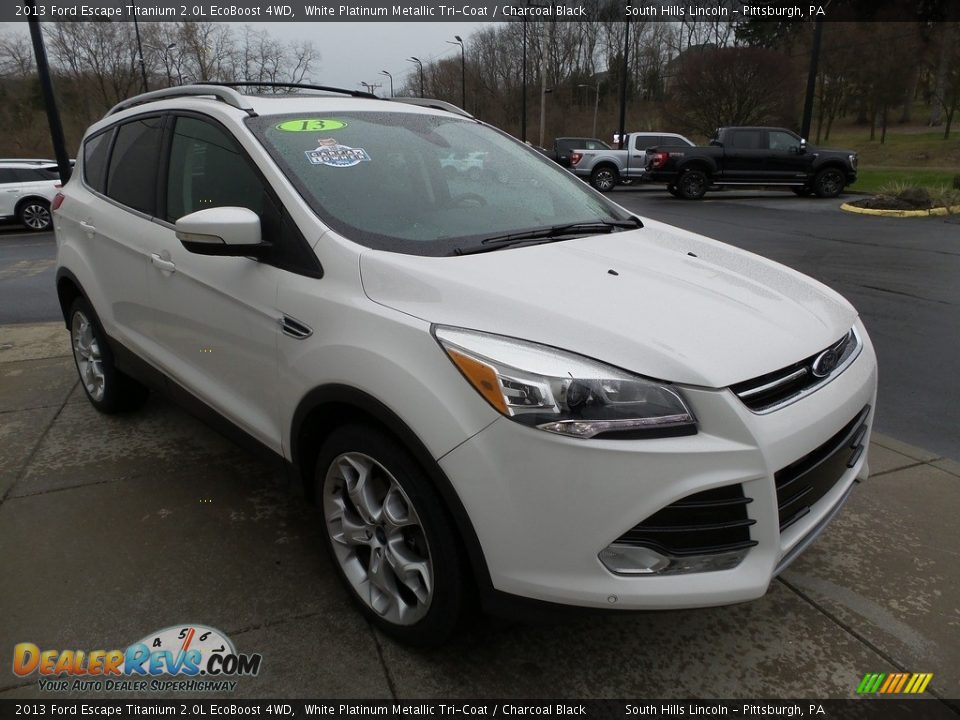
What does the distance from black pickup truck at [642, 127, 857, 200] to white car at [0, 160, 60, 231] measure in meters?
15.1

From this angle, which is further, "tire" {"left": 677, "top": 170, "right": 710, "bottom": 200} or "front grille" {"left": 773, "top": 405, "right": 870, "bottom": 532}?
"tire" {"left": 677, "top": 170, "right": 710, "bottom": 200}

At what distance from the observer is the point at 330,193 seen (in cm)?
247

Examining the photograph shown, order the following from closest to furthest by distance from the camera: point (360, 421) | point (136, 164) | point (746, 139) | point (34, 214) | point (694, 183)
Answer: point (360, 421) < point (136, 164) < point (34, 214) < point (746, 139) < point (694, 183)

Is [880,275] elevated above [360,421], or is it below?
below

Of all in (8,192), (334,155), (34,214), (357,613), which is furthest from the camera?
(34,214)

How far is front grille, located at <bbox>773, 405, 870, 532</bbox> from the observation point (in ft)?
6.25

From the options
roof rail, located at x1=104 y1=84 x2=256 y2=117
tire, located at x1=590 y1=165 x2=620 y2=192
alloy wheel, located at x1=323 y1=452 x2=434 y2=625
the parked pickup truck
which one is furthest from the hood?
tire, located at x1=590 y1=165 x2=620 y2=192

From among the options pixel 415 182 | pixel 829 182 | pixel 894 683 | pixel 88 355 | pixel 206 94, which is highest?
pixel 206 94

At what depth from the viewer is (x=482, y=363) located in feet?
5.97

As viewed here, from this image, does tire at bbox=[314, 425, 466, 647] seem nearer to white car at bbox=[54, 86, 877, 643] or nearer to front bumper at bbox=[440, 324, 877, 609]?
white car at bbox=[54, 86, 877, 643]

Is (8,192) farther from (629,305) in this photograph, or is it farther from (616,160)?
(616,160)

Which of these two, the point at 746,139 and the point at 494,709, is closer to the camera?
the point at 494,709

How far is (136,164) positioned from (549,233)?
222 centimetres

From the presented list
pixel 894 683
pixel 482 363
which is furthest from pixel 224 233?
pixel 894 683
